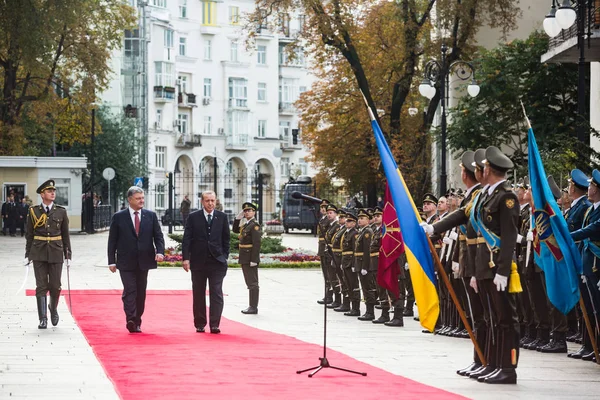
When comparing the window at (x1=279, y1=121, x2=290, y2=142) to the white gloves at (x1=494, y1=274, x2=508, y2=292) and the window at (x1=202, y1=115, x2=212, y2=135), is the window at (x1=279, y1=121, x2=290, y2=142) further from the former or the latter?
the white gloves at (x1=494, y1=274, x2=508, y2=292)

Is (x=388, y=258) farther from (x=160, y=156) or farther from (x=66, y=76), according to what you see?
(x=160, y=156)

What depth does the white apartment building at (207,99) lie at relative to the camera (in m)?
88.6

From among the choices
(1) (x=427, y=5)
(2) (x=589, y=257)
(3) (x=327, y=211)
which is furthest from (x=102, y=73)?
(2) (x=589, y=257)

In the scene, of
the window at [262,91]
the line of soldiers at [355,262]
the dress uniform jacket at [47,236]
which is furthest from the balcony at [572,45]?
the window at [262,91]

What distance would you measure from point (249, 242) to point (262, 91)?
8135cm

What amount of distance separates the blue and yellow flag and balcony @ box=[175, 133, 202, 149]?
78162mm

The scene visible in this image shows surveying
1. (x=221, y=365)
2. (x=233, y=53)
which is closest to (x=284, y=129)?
(x=233, y=53)

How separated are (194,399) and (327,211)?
11.6 m

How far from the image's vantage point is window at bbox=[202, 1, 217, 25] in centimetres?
9581

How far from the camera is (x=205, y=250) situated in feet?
57.1

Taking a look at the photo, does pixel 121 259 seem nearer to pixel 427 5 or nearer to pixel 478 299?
pixel 478 299

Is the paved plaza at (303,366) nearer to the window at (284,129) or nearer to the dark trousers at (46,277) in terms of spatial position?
the dark trousers at (46,277)

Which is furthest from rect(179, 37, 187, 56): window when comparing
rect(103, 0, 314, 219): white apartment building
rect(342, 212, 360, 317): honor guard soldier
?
rect(342, 212, 360, 317): honor guard soldier

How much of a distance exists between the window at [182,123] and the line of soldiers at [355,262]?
71.2 m
